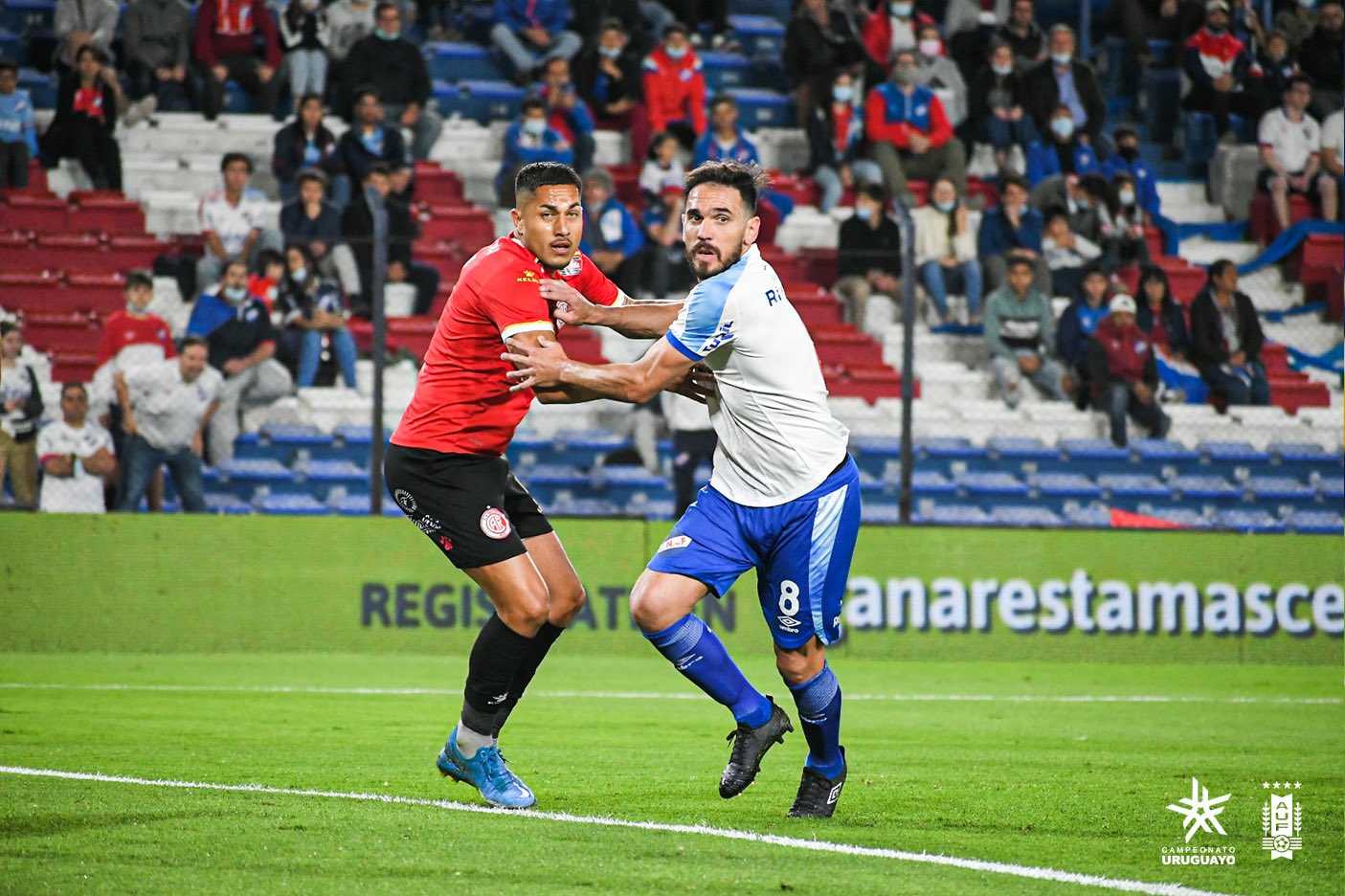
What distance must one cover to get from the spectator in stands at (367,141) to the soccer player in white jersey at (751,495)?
1048 cm

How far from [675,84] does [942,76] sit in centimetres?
344

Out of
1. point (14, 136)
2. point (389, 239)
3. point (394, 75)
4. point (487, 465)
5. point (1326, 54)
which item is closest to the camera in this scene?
point (487, 465)

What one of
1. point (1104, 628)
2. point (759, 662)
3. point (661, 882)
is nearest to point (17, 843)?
point (661, 882)

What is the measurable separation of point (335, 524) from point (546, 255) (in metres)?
7.41

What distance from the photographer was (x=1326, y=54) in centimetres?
1988

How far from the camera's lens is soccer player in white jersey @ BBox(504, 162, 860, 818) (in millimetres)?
5934

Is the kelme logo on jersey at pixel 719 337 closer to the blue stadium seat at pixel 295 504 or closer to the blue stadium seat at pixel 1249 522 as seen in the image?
the blue stadium seat at pixel 295 504

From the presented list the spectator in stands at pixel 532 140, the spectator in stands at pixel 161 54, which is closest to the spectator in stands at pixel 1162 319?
the spectator in stands at pixel 532 140

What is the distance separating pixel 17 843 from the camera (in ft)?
16.8

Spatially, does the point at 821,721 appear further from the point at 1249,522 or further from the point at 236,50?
the point at 236,50

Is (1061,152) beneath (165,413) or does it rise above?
above

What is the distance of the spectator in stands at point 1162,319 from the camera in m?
14.1

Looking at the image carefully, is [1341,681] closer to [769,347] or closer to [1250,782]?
[1250,782]

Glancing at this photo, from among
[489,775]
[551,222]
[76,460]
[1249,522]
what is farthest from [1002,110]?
[489,775]
